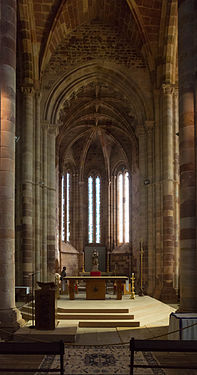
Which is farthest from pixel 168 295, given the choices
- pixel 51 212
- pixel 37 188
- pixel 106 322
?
pixel 37 188

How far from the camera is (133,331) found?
1186 cm

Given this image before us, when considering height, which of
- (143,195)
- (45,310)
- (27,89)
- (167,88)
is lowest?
(45,310)

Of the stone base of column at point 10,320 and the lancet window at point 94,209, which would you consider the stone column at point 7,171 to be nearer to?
the stone base of column at point 10,320

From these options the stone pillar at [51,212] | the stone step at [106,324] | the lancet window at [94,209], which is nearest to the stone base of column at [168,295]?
the stone pillar at [51,212]

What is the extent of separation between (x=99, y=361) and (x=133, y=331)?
3806 mm

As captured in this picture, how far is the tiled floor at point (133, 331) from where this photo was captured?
8203 mm

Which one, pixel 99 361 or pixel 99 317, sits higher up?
pixel 99 361

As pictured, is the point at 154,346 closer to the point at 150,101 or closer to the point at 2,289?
the point at 2,289

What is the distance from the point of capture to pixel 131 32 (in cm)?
2127

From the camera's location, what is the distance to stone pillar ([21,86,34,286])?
1886 centimetres

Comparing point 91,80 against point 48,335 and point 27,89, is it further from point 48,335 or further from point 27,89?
point 48,335

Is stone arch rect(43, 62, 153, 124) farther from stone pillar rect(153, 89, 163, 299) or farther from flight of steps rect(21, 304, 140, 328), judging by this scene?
flight of steps rect(21, 304, 140, 328)

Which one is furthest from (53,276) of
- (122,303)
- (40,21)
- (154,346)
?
(154,346)

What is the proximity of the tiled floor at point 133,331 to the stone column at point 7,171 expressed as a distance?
6.29 feet
